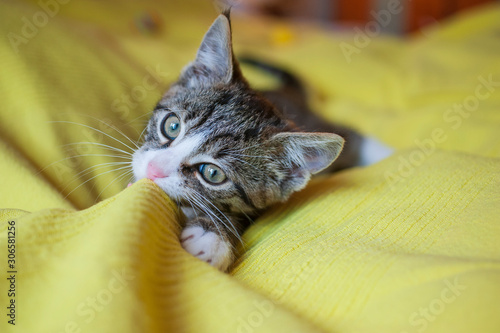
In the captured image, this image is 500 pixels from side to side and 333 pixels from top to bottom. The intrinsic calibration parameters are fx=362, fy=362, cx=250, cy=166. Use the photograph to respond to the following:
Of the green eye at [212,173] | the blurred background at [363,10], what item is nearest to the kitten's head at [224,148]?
the green eye at [212,173]

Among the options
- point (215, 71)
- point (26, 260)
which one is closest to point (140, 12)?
point (215, 71)

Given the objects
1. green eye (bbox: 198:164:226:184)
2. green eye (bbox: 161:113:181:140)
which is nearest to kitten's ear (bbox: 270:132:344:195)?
green eye (bbox: 198:164:226:184)

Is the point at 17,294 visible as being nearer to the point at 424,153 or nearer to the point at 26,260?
the point at 26,260

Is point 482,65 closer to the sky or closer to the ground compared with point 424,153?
closer to the sky

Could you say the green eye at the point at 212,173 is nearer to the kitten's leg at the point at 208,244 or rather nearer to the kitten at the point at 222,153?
the kitten at the point at 222,153

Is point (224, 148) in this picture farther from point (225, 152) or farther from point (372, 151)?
point (372, 151)

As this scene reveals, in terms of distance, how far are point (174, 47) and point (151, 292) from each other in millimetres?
2079

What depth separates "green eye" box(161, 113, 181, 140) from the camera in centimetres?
112

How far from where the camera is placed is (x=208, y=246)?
2.84 feet

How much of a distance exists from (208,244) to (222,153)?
0.30 meters

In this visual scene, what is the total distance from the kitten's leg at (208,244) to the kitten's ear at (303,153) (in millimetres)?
318

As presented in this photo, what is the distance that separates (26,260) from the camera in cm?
66

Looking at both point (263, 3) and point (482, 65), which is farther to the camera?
point (263, 3)

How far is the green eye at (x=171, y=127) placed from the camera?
1118 mm
